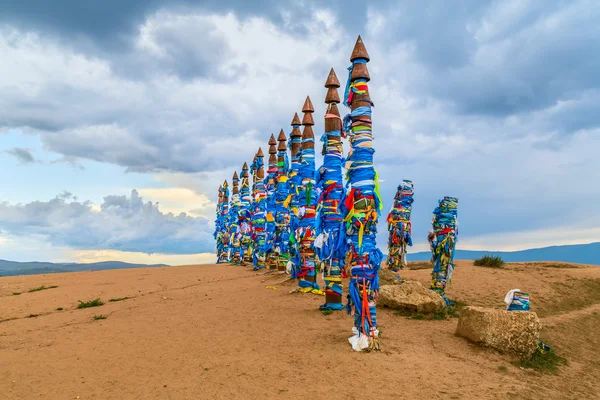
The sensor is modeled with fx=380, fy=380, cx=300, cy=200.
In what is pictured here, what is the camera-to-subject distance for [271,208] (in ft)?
75.9

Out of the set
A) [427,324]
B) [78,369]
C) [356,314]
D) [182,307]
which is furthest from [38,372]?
[427,324]

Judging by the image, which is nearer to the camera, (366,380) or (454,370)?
(366,380)

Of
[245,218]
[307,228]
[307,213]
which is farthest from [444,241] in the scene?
[245,218]

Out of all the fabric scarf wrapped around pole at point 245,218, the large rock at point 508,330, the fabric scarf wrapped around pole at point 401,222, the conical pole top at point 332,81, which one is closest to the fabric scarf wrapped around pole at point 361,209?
the large rock at point 508,330

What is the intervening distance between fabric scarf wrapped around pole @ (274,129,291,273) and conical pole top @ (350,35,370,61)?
10.2 metres

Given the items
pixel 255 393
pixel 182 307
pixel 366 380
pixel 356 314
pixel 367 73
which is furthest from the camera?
pixel 182 307

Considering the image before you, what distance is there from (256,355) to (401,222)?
36.4 feet

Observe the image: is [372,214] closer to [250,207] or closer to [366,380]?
[366,380]

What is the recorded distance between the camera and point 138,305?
13617 mm

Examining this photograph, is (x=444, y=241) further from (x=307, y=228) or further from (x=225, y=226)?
(x=225, y=226)

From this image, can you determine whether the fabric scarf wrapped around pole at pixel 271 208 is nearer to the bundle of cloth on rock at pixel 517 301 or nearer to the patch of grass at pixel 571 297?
the patch of grass at pixel 571 297

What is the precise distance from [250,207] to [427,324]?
1908cm

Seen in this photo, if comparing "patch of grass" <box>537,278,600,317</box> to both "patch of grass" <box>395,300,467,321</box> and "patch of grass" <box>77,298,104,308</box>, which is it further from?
"patch of grass" <box>77,298,104,308</box>

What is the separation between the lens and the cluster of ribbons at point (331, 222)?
34.4 feet
